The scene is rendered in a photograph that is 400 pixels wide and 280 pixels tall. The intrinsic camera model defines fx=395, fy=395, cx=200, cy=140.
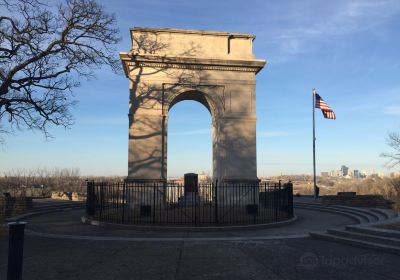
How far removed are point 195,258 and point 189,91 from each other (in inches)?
630

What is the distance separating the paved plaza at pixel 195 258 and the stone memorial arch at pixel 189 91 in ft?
33.0

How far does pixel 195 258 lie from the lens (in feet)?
31.6

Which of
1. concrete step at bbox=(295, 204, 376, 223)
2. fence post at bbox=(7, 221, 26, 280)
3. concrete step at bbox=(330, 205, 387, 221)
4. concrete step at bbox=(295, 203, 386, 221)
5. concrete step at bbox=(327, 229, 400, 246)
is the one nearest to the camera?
fence post at bbox=(7, 221, 26, 280)

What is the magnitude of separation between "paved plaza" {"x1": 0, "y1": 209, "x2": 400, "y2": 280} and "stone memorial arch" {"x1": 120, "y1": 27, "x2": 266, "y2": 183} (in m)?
10.1

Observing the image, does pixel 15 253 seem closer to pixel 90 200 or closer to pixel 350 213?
pixel 90 200

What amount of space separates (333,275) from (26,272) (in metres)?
6.22

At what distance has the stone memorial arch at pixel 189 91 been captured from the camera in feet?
77.5

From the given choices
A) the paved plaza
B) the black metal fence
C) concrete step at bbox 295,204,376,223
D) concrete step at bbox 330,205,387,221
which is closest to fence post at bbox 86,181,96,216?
the black metal fence

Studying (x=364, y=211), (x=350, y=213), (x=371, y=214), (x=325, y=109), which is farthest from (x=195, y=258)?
(x=325, y=109)

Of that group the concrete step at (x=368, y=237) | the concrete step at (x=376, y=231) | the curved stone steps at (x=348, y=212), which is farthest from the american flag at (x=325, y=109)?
the concrete step at (x=376, y=231)

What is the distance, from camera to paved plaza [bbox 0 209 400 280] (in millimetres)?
7957

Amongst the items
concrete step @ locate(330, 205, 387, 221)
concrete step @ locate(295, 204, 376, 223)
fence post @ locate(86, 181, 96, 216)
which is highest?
fence post @ locate(86, 181, 96, 216)

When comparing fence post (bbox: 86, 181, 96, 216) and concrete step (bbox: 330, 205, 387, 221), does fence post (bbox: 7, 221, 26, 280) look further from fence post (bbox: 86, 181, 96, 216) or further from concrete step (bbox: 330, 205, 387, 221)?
concrete step (bbox: 330, 205, 387, 221)

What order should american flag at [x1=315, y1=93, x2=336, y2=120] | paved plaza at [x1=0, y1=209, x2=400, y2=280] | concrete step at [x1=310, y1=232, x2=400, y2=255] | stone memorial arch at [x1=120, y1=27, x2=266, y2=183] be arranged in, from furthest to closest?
american flag at [x1=315, y1=93, x2=336, y2=120] < stone memorial arch at [x1=120, y1=27, x2=266, y2=183] < concrete step at [x1=310, y1=232, x2=400, y2=255] < paved plaza at [x1=0, y1=209, x2=400, y2=280]
